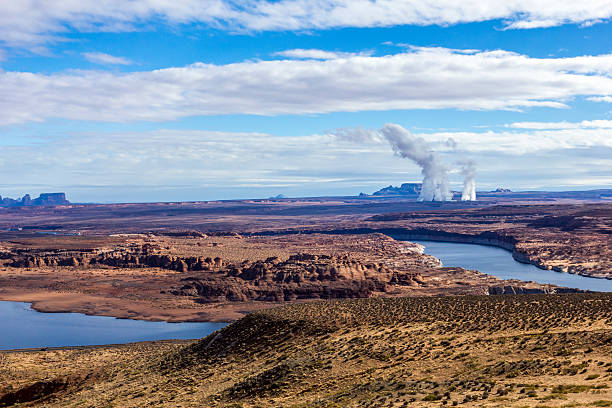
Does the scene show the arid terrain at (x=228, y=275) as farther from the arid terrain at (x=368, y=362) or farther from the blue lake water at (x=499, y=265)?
the arid terrain at (x=368, y=362)

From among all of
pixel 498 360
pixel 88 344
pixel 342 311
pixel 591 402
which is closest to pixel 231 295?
pixel 88 344

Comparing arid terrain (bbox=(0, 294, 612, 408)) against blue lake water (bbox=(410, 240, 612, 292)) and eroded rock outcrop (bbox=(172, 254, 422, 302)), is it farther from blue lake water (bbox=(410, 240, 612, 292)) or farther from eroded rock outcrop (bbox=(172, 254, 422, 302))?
blue lake water (bbox=(410, 240, 612, 292))

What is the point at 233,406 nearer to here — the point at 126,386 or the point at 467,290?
the point at 126,386

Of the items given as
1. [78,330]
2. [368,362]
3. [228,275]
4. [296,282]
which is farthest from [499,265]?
[368,362]

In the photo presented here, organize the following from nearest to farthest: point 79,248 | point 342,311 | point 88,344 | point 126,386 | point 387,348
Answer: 1. point 387,348
2. point 126,386
3. point 342,311
4. point 88,344
5. point 79,248

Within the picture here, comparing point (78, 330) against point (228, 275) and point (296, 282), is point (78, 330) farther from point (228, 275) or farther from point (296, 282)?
point (296, 282)

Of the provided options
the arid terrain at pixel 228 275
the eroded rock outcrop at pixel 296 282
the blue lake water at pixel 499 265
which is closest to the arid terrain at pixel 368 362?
the arid terrain at pixel 228 275
